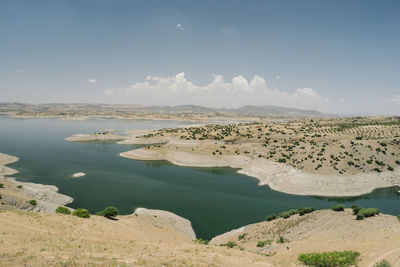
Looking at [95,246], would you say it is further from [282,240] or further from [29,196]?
[29,196]

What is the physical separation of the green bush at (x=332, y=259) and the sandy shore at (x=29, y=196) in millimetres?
38195

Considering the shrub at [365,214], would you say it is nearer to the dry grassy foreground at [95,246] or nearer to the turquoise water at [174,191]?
the dry grassy foreground at [95,246]

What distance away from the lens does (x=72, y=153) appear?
302 ft

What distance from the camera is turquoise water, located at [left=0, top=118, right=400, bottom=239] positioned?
143ft

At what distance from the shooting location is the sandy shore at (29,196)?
35219 millimetres

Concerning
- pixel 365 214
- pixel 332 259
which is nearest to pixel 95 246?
pixel 332 259

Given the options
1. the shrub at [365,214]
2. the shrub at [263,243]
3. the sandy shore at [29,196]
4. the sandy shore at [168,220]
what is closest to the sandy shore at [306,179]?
the shrub at [365,214]

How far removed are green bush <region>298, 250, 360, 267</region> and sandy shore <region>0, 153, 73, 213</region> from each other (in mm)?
38195

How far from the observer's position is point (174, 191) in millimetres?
55125

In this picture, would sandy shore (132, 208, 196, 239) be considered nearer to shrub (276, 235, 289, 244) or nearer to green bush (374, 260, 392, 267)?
shrub (276, 235, 289, 244)

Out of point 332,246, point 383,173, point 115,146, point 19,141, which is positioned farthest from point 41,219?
point 19,141

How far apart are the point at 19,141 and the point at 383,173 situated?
501ft

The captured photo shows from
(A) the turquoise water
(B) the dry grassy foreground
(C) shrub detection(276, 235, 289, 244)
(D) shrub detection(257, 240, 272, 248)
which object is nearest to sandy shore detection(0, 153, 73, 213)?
(A) the turquoise water

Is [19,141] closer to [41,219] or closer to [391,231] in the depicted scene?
[41,219]
